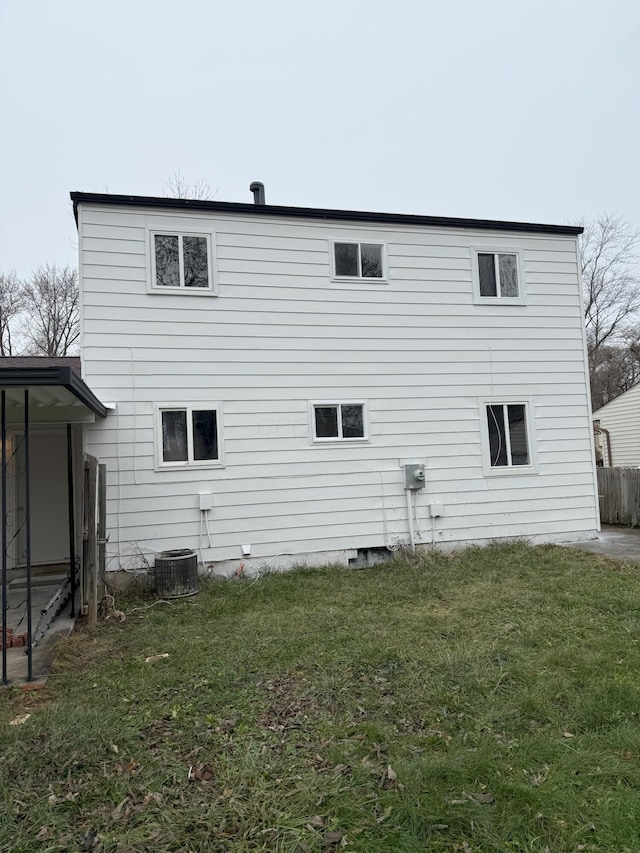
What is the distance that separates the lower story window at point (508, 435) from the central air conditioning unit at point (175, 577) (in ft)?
16.4

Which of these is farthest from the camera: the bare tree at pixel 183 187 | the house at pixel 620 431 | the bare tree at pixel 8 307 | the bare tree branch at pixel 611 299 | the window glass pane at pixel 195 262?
the bare tree branch at pixel 611 299

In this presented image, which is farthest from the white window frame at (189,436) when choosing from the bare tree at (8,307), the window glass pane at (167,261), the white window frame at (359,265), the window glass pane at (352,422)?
the bare tree at (8,307)

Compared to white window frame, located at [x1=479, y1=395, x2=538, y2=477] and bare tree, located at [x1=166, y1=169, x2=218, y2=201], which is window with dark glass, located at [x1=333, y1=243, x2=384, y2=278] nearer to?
white window frame, located at [x1=479, y1=395, x2=538, y2=477]

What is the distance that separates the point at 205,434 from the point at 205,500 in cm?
92

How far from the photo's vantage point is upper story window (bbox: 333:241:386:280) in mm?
7996

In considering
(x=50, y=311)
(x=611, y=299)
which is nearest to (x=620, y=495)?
(x=50, y=311)

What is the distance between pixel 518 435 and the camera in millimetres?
8570

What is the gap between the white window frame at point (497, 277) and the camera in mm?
8492

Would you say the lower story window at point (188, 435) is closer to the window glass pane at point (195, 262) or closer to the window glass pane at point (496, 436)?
the window glass pane at point (195, 262)

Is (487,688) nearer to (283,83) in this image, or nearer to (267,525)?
(267,525)

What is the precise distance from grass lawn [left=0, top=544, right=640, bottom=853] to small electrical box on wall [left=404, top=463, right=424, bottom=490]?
2746 mm

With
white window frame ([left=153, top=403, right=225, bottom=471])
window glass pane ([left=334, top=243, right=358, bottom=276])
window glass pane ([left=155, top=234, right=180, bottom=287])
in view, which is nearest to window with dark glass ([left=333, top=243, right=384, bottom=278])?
window glass pane ([left=334, top=243, right=358, bottom=276])

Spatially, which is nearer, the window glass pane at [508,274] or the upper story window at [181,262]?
the upper story window at [181,262]

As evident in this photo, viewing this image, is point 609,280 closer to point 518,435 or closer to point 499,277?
point 499,277
